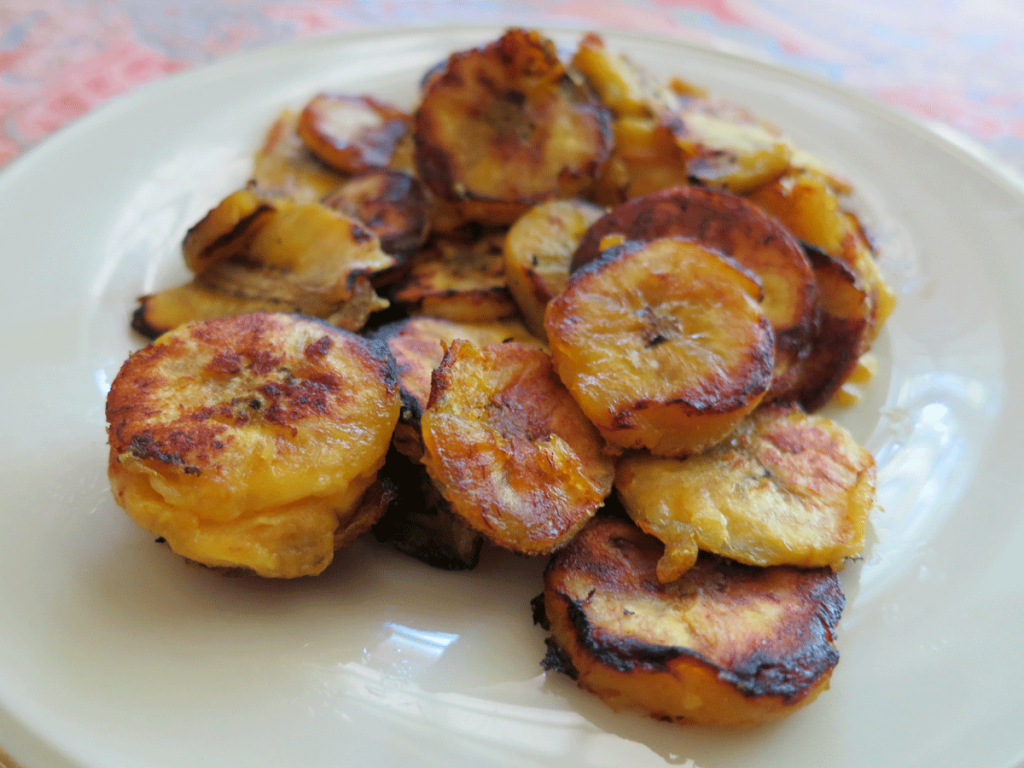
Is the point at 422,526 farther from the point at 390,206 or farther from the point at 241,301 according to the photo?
the point at 390,206

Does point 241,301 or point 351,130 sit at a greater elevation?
point 351,130

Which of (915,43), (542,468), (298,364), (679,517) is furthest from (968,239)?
(915,43)

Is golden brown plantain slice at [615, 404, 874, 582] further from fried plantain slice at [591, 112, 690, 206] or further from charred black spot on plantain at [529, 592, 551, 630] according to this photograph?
fried plantain slice at [591, 112, 690, 206]

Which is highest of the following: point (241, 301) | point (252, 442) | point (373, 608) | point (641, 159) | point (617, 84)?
point (617, 84)

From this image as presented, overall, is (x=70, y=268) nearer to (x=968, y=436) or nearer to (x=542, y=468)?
(x=542, y=468)

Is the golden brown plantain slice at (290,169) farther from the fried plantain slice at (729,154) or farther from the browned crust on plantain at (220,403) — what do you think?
the fried plantain slice at (729,154)

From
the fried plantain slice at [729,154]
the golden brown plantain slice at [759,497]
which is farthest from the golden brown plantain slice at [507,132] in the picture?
the golden brown plantain slice at [759,497]

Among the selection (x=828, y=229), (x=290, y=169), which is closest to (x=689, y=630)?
(x=828, y=229)
